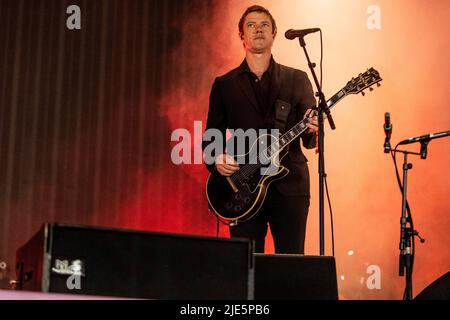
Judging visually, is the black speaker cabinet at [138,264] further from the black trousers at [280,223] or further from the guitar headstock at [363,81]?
the guitar headstock at [363,81]

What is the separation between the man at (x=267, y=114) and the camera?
4.14 m

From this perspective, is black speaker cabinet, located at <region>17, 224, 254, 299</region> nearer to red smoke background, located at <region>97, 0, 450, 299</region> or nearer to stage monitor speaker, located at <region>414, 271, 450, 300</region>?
stage monitor speaker, located at <region>414, 271, 450, 300</region>

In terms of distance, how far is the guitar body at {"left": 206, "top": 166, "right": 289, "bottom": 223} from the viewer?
162 inches

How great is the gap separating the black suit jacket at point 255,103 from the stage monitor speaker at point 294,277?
6.00 feet

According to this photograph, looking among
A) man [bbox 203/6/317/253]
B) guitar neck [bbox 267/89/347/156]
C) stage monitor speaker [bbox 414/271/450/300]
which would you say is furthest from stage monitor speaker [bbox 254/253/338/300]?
guitar neck [bbox 267/89/347/156]

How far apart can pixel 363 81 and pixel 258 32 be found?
3.14 ft

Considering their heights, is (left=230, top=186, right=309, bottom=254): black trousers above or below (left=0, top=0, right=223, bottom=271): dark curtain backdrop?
below

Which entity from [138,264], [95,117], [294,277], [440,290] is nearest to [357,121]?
[95,117]

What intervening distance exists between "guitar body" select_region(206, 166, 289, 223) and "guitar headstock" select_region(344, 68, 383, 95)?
0.64m

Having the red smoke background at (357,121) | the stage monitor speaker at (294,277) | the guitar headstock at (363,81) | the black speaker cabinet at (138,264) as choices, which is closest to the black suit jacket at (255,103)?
the guitar headstock at (363,81)

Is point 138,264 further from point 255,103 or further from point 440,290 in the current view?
point 255,103

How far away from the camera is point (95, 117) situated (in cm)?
525

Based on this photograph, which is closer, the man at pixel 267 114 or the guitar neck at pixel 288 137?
the man at pixel 267 114
